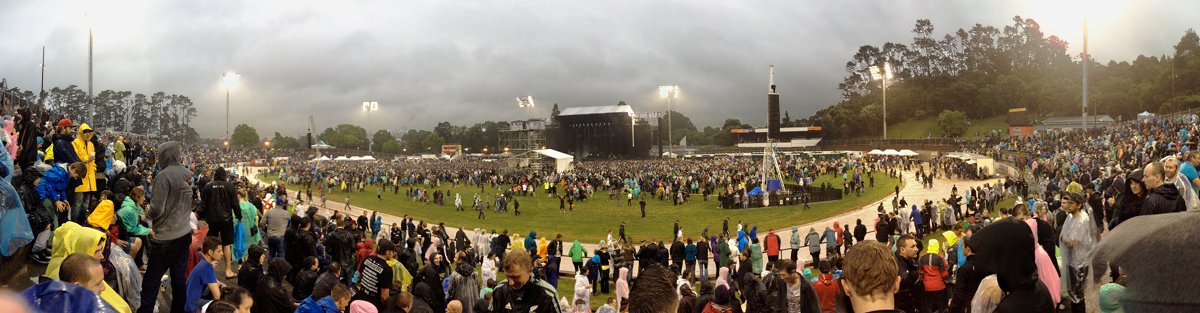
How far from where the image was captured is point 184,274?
6273 mm

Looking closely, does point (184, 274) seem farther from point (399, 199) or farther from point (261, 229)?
point (399, 199)

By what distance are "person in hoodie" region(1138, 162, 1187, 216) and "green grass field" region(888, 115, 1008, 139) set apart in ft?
250

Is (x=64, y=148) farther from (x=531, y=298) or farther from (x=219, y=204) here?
(x=531, y=298)

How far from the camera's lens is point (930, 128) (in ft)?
269

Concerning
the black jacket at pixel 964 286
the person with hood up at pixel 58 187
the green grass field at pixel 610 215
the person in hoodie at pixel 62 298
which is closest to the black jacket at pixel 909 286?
the black jacket at pixel 964 286

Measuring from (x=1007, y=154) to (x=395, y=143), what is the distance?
12128cm

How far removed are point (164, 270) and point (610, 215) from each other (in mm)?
26153

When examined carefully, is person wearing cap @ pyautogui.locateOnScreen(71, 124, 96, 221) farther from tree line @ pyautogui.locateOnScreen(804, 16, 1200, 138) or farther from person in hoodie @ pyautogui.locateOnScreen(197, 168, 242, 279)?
tree line @ pyautogui.locateOnScreen(804, 16, 1200, 138)

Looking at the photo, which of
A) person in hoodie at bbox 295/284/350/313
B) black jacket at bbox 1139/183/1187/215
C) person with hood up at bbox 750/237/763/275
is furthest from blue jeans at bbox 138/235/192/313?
person with hood up at bbox 750/237/763/275

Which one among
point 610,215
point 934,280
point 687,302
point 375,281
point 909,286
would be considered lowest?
point 610,215

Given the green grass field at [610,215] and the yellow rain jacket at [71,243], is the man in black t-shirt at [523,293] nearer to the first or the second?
the yellow rain jacket at [71,243]

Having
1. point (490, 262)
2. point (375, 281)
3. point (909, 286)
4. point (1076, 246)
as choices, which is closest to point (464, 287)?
point (375, 281)

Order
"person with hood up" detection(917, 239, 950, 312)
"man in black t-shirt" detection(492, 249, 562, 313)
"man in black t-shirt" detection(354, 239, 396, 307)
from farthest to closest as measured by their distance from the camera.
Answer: "person with hood up" detection(917, 239, 950, 312) < "man in black t-shirt" detection(354, 239, 396, 307) < "man in black t-shirt" detection(492, 249, 562, 313)

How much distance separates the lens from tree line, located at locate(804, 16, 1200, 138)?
66.6 meters
